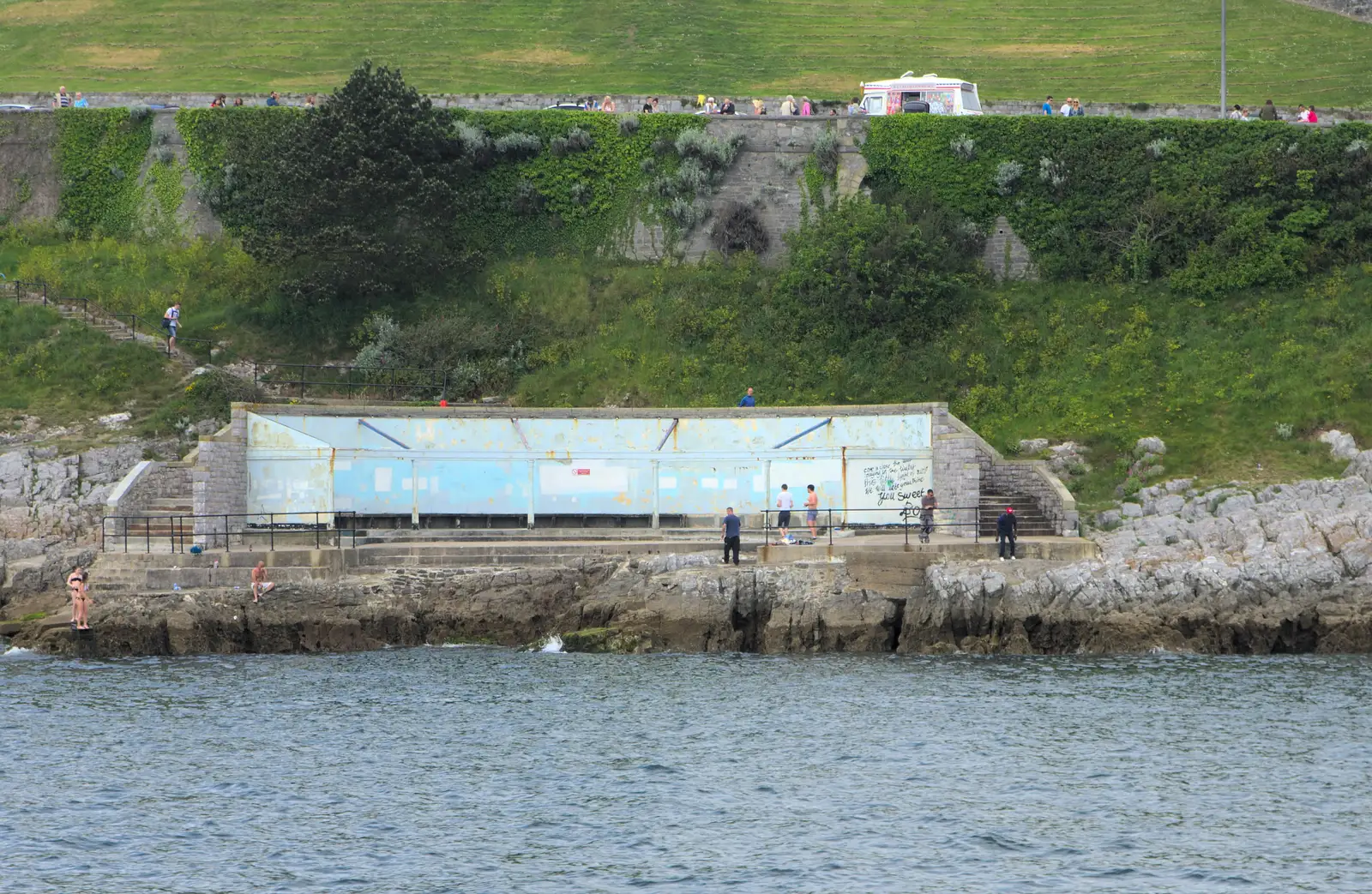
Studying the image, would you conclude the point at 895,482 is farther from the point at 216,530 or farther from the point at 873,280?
the point at 216,530

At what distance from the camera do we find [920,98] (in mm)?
48562

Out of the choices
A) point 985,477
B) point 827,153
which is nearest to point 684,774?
point 985,477

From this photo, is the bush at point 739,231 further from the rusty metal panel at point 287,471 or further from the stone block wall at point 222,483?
the stone block wall at point 222,483

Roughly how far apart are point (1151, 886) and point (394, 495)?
1967cm

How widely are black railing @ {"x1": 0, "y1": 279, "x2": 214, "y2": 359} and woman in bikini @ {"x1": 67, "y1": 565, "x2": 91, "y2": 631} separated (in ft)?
39.3

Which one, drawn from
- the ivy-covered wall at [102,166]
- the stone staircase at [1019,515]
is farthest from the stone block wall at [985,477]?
the ivy-covered wall at [102,166]

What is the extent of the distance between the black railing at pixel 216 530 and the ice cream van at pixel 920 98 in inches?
776

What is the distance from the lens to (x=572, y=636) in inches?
1284

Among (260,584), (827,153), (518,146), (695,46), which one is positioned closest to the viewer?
(260,584)

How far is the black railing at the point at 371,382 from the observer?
4275cm

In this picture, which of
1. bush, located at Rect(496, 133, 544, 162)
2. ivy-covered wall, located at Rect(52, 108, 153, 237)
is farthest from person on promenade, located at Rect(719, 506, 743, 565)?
ivy-covered wall, located at Rect(52, 108, 153, 237)

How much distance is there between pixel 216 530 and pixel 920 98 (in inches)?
895

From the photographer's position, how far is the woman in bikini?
105 feet

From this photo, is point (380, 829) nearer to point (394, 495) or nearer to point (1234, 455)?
point (394, 495)
